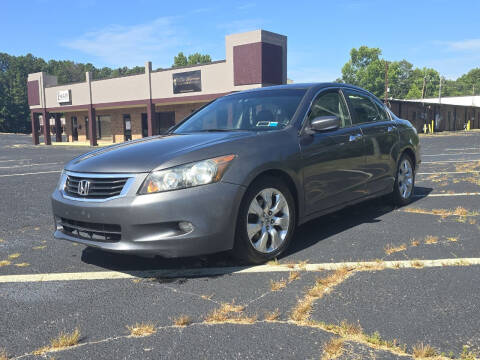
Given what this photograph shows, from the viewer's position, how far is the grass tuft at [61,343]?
2445 mm

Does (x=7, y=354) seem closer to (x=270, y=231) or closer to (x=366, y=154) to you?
(x=270, y=231)

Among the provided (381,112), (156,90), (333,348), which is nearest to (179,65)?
(156,90)

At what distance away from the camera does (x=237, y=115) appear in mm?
4680

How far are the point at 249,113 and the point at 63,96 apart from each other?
39.5m

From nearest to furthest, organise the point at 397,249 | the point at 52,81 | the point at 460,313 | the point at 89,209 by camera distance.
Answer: the point at 460,313 → the point at 89,209 → the point at 397,249 → the point at 52,81

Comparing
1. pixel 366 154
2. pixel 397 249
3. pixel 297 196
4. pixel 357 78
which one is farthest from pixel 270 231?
pixel 357 78

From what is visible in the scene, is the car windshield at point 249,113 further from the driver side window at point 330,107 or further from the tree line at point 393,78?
the tree line at point 393,78

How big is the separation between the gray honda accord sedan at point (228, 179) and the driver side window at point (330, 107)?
15 mm

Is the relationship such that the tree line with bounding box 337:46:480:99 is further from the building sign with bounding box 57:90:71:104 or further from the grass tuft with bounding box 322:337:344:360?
the grass tuft with bounding box 322:337:344:360

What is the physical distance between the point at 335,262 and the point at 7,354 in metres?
2.56

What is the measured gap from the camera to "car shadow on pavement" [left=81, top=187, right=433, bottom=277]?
12.7 feet

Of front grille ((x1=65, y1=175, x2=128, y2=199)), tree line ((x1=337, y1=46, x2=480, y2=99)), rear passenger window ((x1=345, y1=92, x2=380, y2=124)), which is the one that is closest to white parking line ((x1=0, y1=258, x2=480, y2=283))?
front grille ((x1=65, y1=175, x2=128, y2=199))

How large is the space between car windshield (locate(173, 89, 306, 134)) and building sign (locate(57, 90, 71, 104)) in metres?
38.0

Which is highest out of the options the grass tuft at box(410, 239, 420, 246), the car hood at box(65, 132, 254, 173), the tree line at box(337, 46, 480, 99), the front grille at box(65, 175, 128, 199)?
the tree line at box(337, 46, 480, 99)
